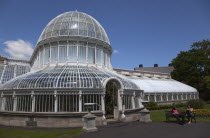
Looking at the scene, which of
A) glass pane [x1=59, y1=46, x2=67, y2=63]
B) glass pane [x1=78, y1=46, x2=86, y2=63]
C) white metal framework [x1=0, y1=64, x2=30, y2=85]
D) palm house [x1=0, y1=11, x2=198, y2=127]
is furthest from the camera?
white metal framework [x1=0, y1=64, x2=30, y2=85]

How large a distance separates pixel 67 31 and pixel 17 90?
1069cm

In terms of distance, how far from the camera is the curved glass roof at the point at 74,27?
78.1 ft

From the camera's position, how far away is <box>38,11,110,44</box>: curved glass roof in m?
23.8

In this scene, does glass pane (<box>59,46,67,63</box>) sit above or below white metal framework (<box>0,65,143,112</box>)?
above

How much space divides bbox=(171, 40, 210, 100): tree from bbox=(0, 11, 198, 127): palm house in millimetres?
32395

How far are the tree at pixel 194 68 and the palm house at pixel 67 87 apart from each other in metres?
32.4

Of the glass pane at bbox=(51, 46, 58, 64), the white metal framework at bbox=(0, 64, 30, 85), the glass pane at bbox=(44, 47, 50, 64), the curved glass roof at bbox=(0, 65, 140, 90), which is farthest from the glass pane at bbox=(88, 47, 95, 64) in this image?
the white metal framework at bbox=(0, 64, 30, 85)

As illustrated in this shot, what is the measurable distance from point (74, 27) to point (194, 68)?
3832 centimetres

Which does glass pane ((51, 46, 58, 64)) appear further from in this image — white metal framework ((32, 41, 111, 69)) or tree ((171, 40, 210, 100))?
tree ((171, 40, 210, 100))

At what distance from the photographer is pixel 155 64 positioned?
8300 cm

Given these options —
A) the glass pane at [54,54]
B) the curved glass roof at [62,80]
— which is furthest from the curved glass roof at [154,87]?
the glass pane at [54,54]

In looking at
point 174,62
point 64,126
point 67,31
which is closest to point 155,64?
point 174,62

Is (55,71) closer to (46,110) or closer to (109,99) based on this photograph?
(46,110)

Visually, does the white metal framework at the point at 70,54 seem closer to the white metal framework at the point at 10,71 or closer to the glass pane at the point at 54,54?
the glass pane at the point at 54,54
